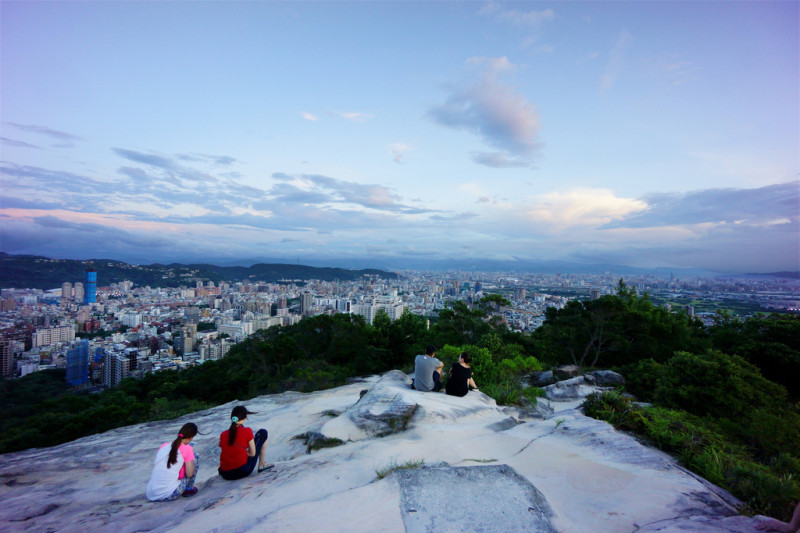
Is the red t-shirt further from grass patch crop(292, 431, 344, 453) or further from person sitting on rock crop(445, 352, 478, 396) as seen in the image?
person sitting on rock crop(445, 352, 478, 396)

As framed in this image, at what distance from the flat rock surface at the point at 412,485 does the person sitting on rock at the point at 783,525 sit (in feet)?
0.44

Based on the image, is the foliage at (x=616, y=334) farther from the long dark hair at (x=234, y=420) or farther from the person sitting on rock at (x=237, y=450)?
the long dark hair at (x=234, y=420)

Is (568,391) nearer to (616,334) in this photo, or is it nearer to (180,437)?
(616,334)

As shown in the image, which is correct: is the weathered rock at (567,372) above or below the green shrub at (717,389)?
below

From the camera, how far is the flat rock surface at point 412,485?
9.23 feet

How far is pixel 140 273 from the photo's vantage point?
3666 inches

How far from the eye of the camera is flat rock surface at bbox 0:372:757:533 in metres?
2.81

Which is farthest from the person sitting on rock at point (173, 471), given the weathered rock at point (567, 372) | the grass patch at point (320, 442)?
the weathered rock at point (567, 372)

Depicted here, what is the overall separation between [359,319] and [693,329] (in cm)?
1889

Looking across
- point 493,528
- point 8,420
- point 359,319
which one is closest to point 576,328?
point 359,319

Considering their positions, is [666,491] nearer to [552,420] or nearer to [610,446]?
[610,446]

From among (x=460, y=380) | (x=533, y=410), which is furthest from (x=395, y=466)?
(x=533, y=410)

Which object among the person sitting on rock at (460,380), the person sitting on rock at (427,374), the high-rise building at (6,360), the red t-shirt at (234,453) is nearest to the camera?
the red t-shirt at (234,453)

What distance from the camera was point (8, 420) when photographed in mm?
16688
